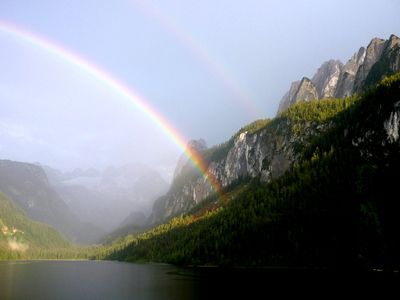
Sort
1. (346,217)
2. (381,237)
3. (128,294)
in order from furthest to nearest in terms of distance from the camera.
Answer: (346,217) < (381,237) < (128,294)

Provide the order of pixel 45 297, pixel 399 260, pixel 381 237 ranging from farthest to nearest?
pixel 381 237 < pixel 399 260 < pixel 45 297

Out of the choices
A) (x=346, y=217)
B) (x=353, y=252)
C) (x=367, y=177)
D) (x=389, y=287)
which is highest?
(x=367, y=177)

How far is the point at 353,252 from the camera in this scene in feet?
600

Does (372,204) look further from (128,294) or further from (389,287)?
(128,294)

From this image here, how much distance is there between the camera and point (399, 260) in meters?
164

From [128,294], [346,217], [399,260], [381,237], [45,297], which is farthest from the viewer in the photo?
[346,217]

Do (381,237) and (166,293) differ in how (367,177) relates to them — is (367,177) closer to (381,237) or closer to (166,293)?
(381,237)

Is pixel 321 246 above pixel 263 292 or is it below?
above

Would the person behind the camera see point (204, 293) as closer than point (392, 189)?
Yes

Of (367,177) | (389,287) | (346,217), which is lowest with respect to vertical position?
(389,287)

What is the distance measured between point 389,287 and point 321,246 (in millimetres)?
98140

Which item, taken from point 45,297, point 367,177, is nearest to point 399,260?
point 367,177

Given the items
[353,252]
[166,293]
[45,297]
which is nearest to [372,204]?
[353,252]

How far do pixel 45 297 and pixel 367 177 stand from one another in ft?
509
